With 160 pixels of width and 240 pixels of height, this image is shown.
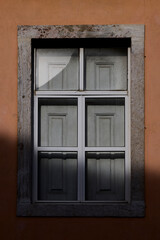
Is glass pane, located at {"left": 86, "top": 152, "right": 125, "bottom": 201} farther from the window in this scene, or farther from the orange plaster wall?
the orange plaster wall

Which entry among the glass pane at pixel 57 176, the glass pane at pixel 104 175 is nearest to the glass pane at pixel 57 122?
the glass pane at pixel 57 176

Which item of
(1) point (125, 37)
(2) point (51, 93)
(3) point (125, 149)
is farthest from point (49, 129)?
(1) point (125, 37)

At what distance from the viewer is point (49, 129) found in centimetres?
685

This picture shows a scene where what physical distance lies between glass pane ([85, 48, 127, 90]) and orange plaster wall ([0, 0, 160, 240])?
0.31 metres

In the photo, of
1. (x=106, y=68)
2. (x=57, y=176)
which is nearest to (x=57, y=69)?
(x=106, y=68)

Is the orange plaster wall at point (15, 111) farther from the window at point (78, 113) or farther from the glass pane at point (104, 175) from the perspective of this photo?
the glass pane at point (104, 175)

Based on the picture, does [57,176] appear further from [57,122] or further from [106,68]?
[106,68]

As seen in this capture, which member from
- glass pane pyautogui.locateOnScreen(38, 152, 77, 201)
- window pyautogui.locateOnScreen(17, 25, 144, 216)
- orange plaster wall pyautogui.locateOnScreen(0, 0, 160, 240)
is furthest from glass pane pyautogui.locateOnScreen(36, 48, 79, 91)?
glass pane pyautogui.locateOnScreen(38, 152, 77, 201)

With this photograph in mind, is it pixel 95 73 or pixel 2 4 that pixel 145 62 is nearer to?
pixel 95 73

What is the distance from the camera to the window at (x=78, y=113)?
6648 millimetres

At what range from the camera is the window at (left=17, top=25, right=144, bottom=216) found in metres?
6.65

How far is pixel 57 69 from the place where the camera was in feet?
22.6

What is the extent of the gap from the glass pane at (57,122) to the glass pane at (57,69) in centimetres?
16

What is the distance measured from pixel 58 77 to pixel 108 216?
1.53 meters
